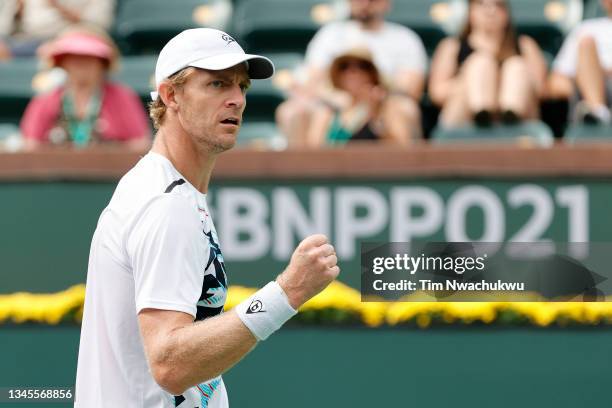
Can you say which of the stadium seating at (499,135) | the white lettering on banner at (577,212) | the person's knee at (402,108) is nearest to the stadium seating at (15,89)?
the person's knee at (402,108)

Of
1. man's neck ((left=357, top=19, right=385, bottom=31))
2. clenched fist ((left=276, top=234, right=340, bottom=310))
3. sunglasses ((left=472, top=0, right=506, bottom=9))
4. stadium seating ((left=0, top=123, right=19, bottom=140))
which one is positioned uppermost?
sunglasses ((left=472, top=0, right=506, bottom=9))

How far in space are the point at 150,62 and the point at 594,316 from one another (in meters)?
3.64

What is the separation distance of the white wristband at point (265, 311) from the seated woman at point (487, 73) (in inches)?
158

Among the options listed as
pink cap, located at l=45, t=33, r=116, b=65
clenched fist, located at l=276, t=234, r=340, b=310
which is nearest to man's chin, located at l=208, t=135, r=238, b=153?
clenched fist, located at l=276, t=234, r=340, b=310

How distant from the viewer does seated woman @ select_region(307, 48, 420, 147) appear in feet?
20.8

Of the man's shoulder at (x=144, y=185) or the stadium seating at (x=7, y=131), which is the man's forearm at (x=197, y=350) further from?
the stadium seating at (x=7, y=131)

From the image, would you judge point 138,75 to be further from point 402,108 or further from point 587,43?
point 587,43

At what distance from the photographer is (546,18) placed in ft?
26.2

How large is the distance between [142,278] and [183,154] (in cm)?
39

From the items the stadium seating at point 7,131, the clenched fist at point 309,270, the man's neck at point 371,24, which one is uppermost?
the man's neck at point 371,24

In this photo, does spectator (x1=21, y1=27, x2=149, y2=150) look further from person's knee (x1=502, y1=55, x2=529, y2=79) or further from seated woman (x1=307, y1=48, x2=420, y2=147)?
person's knee (x1=502, y1=55, x2=529, y2=79)

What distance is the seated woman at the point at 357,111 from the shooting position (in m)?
6.33

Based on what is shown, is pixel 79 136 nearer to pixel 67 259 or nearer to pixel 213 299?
pixel 67 259

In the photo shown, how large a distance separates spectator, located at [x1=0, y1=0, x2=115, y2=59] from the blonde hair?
5.21m
